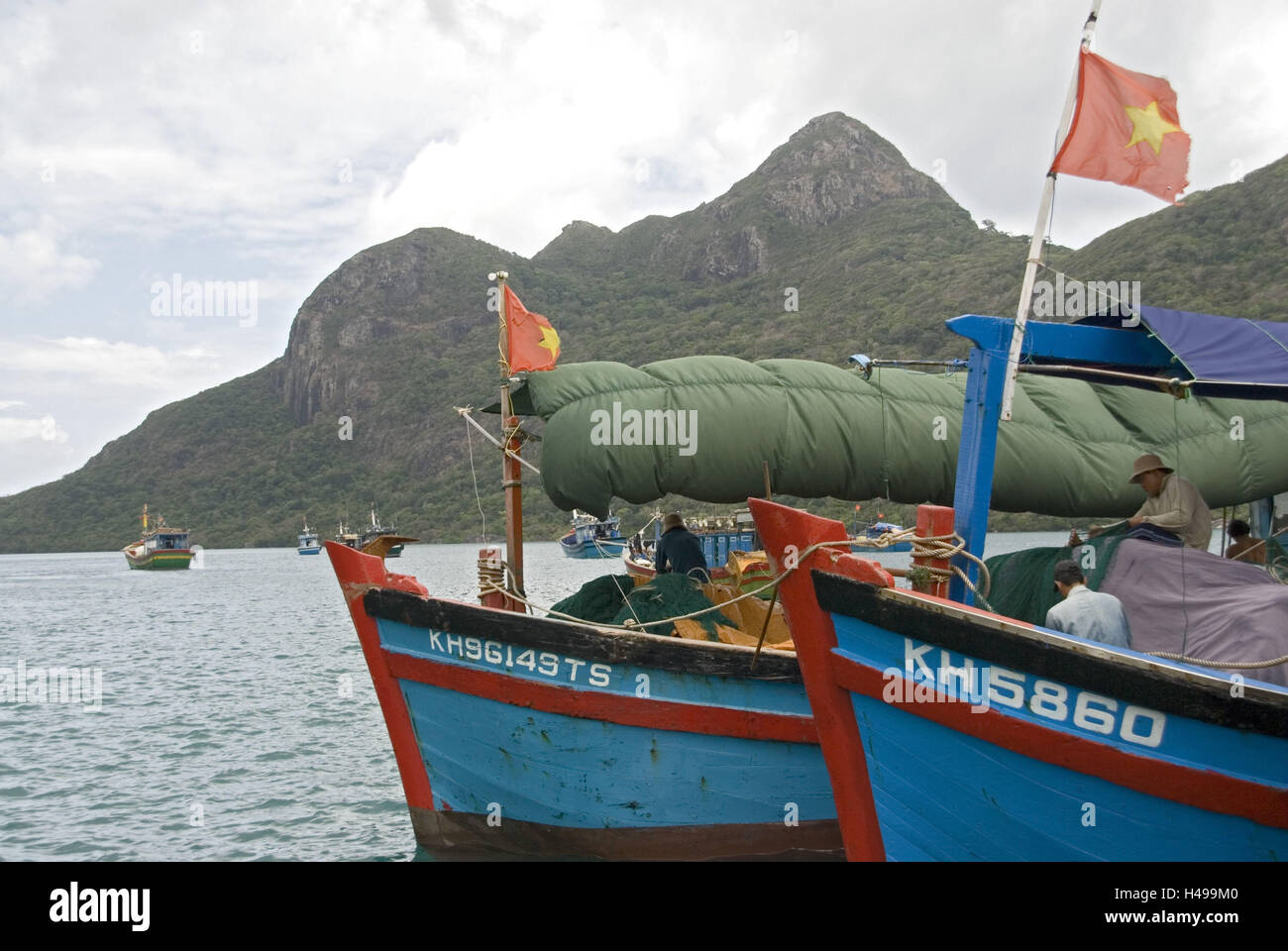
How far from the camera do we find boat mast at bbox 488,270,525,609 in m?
8.70

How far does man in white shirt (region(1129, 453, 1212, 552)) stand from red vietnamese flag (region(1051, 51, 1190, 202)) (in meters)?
1.82

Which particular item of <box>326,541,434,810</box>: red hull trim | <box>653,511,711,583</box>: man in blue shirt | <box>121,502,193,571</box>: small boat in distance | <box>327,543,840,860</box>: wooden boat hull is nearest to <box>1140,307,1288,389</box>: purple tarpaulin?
<box>327,543,840,860</box>: wooden boat hull

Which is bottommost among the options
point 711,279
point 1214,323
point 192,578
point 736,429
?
point 192,578

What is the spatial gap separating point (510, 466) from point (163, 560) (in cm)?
7917

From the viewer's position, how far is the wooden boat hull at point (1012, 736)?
4.53 metres

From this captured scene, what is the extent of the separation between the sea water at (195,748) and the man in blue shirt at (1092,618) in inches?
229

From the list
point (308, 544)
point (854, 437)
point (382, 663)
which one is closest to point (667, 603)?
point (854, 437)

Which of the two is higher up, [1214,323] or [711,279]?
[711,279]

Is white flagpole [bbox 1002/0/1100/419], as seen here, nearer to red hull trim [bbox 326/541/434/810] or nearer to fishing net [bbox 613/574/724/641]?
fishing net [bbox 613/574/724/641]

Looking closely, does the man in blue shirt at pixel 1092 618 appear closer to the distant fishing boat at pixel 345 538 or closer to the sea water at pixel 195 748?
the distant fishing boat at pixel 345 538
